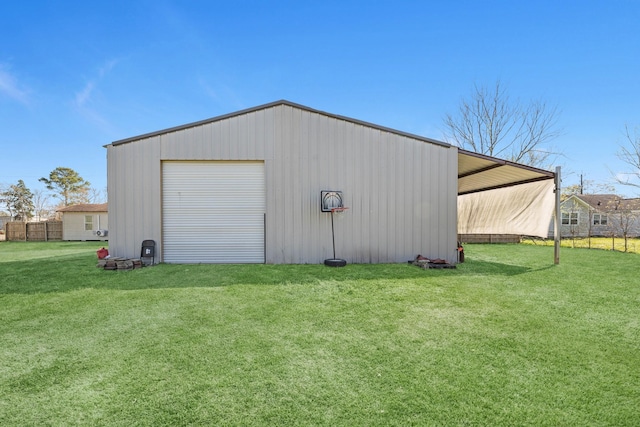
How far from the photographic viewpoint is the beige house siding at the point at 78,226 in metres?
17.7

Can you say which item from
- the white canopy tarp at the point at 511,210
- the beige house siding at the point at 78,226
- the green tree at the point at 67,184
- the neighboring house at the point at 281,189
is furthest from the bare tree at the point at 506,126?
the green tree at the point at 67,184

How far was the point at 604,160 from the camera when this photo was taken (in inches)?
702

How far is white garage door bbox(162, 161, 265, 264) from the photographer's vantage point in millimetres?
6777

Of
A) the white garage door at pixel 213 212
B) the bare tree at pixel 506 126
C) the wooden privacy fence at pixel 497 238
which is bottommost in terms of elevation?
the wooden privacy fence at pixel 497 238

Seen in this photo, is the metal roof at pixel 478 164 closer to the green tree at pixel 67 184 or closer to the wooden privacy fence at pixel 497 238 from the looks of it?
the wooden privacy fence at pixel 497 238

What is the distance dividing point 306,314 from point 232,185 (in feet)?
14.3

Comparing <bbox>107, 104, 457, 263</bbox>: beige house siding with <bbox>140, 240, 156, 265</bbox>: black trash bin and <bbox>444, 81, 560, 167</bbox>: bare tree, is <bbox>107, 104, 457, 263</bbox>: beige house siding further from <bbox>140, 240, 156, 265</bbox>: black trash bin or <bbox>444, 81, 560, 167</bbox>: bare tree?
<bbox>444, 81, 560, 167</bbox>: bare tree

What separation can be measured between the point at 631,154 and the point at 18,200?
45547 mm

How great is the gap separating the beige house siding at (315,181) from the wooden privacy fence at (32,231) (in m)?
16.1

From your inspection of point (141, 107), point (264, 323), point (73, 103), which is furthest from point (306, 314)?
point (73, 103)

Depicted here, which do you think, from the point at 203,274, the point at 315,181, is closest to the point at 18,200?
the point at 203,274

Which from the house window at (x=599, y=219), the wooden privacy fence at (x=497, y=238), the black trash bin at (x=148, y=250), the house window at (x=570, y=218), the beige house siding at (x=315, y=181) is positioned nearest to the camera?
the black trash bin at (x=148, y=250)

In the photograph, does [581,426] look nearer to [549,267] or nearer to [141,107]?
[549,267]

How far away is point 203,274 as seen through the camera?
5.54 metres
